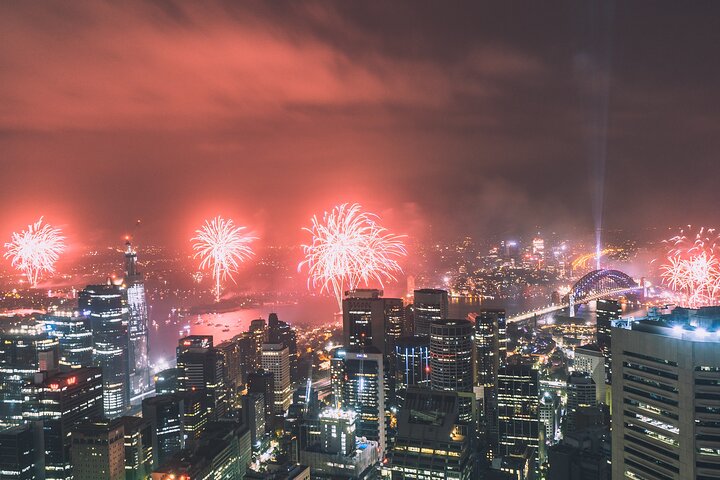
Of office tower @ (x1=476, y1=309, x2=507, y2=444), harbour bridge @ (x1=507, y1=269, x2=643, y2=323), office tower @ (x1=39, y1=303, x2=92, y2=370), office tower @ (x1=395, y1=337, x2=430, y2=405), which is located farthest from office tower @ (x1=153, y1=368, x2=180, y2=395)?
harbour bridge @ (x1=507, y1=269, x2=643, y2=323)

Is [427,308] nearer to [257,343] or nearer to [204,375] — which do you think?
[257,343]

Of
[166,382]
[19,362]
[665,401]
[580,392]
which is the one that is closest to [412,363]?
[580,392]

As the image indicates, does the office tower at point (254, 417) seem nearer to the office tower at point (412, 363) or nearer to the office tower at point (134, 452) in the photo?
the office tower at point (134, 452)

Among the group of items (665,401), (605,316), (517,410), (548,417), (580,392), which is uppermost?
(665,401)

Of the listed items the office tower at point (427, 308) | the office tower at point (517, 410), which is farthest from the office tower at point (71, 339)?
the office tower at point (517, 410)

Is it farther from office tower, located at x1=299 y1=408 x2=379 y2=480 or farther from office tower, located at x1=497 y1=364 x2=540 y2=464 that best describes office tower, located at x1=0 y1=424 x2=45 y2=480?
office tower, located at x1=497 y1=364 x2=540 y2=464

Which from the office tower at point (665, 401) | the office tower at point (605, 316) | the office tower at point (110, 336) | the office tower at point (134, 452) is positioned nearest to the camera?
the office tower at point (665, 401)
